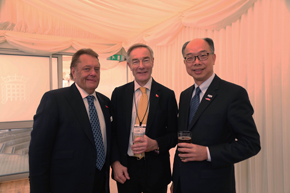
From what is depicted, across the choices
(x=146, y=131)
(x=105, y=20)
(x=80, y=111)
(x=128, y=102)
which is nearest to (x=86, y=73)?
(x=80, y=111)

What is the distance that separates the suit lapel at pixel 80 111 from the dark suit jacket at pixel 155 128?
0.32 m

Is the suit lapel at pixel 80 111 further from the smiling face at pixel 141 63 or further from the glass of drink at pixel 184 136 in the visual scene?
the glass of drink at pixel 184 136

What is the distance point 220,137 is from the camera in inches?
57.3

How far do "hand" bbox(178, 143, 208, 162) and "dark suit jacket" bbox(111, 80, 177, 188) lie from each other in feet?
1.26

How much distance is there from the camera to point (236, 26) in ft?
8.95

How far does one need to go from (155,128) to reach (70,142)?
73 cm

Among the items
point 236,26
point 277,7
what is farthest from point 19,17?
point 277,7

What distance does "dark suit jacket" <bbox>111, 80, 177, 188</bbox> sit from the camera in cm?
180

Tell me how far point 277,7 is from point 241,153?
178cm

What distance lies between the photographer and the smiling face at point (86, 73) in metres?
1.77

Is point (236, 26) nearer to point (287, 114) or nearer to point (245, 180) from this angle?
point (287, 114)

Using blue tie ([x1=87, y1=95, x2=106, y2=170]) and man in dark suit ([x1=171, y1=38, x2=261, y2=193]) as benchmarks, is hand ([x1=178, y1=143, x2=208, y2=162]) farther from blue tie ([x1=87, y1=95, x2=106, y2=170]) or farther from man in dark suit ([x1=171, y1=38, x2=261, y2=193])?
blue tie ([x1=87, y1=95, x2=106, y2=170])

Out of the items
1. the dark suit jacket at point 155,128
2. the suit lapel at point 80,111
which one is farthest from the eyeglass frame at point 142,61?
the suit lapel at point 80,111

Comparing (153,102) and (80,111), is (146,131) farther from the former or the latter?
(80,111)
